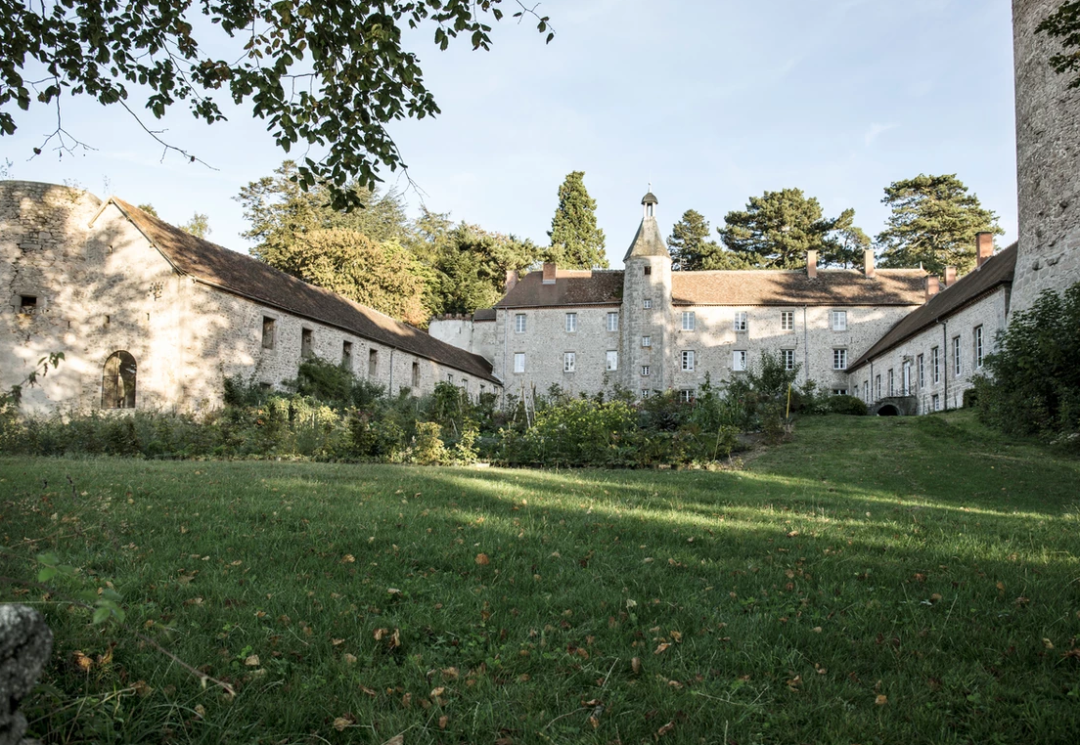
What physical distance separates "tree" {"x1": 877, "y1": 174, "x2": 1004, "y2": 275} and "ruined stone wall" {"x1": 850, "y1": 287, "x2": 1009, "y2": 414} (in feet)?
63.3

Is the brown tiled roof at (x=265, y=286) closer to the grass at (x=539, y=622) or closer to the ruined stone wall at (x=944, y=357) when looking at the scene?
the grass at (x=539, y=622)

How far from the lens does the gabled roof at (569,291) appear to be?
140 ft

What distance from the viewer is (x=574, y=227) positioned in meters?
53.0

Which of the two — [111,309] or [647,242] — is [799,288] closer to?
[647,242]

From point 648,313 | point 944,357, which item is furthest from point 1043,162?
point 648,313

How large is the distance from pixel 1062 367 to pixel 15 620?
61.5ft

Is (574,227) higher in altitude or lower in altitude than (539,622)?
higher

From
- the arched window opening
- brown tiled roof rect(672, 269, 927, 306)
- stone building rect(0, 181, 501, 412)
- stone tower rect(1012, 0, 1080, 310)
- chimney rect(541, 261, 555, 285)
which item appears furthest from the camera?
chimney rect(541, 261, 555, 285)

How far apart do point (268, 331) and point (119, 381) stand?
16.6 feet

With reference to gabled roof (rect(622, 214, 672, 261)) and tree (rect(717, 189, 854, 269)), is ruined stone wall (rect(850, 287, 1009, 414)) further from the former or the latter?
tree (rect(717, 189, 854, 269))

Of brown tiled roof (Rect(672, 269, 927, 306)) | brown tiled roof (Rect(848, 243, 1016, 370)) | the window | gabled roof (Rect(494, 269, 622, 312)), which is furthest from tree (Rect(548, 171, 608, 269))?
the window

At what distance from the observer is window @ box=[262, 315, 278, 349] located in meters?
25.3

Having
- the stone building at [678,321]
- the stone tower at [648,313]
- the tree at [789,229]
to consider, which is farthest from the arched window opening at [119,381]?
the tree at [789,229]

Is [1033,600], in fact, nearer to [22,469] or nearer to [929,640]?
[929,640]
